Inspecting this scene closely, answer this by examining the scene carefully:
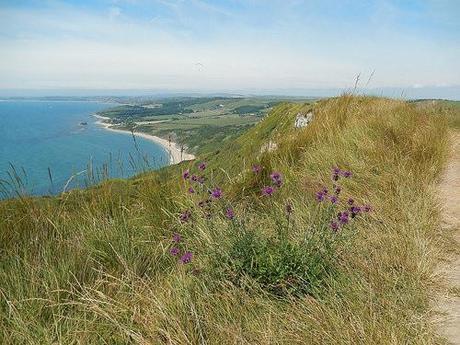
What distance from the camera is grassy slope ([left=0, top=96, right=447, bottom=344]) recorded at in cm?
203

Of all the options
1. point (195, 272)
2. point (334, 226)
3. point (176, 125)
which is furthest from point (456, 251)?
point (176, 125)

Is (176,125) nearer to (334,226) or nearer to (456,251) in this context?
(456,251)

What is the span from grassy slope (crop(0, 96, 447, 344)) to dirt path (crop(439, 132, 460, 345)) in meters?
0.14

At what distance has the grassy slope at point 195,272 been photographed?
2.03m

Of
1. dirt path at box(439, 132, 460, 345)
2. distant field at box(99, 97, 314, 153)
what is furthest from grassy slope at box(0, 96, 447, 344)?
distant field at box(99, 97, 314, 153)

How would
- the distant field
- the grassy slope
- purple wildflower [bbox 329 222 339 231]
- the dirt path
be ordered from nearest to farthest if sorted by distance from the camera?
the grassy slope → the dirt path → purple wildflower [bbox 329 222 339 231] → the distant field

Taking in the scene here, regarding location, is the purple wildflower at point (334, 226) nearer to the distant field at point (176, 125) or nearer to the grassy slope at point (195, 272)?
the grassy slope at point (195, 272)

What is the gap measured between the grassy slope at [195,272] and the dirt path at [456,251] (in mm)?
141

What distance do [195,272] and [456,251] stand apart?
85.6 inches

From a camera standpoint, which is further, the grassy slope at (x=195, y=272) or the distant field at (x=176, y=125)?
the distant field at (x=176, y=125)

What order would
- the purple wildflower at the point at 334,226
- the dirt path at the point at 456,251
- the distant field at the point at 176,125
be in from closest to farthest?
the dirt path at the point at 456,251 → the purple wildflower at the point at 334,226 → the distant field at the point at 176,125

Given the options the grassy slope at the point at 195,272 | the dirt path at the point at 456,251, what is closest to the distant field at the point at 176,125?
the grassy slope at the point at 195,272

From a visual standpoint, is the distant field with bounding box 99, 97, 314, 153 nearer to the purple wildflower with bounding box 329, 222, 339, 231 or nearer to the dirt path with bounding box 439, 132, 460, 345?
the purple wildflower with bounding box 329, 222, 339, 231

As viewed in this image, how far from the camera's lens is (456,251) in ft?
10.4
